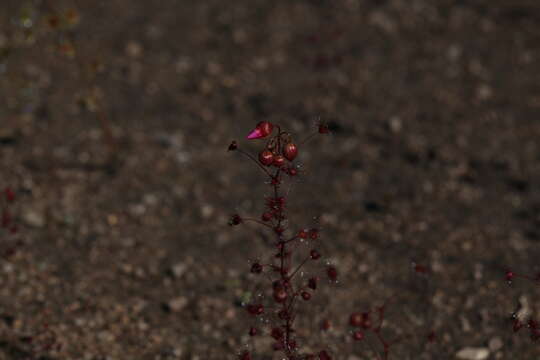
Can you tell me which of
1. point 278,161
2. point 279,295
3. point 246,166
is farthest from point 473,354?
point 246,166

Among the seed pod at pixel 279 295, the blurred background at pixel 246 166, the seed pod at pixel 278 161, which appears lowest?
the seed pod at pixel 279 295

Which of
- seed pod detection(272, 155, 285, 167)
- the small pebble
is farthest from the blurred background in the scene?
seed pod detection(272, 155, 285, 167)


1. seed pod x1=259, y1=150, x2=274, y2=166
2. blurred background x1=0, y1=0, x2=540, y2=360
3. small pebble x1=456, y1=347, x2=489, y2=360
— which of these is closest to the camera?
seed pod x1=259, y1=150, x2=274, y2=166

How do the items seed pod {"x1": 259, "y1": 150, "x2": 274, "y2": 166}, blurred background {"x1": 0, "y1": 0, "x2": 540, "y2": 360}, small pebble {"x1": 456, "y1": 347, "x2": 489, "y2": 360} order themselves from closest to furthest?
1. seed pod {"x1": 259, "y1": 150, "x2": 274, "y2": 166}
2. small pebble {"x1": 456, "y1": 347, "x2": 489, "y2": 360}
3. blurred background {"x1": 0, "y1": 0, "x2": 540, "y2": 360}

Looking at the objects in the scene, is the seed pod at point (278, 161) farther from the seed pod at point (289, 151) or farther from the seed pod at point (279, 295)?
the seed pod at point (279, 295)

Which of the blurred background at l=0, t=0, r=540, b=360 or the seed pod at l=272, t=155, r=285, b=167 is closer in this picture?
the seed pod at l=272, t=155, r=285, b=167

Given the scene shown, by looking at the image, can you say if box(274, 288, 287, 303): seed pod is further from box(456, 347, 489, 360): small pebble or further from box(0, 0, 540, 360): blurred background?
box(456, 347, 489, 360): small pebble

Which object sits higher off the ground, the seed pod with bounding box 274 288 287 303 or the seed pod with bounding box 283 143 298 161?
the seed pod with bounding box 283 143 298 161

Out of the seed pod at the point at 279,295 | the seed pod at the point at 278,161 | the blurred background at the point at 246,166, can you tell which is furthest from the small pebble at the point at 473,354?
the seed pod at the point at 278,161

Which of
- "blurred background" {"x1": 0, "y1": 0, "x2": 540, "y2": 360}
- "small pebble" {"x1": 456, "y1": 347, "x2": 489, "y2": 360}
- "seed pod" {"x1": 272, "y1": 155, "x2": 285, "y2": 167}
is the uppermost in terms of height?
"blurred background" {"x1": 0, "y1": 0, "x2": 540, "y2": 360}

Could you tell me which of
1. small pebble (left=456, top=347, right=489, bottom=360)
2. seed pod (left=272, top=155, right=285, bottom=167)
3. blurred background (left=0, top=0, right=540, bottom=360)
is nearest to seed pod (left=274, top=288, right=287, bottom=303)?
seed pod (left=272, top=155, right=285, bottom=167)
